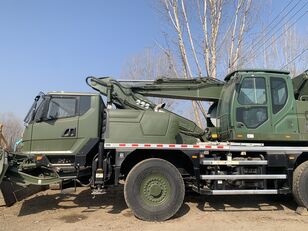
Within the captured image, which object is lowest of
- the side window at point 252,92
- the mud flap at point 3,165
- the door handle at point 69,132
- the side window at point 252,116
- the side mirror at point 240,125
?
the mud flap at point 3,165

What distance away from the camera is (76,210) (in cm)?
912

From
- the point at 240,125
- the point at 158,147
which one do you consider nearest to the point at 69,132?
the point at 158,147

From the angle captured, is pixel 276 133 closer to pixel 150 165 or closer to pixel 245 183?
pixel 245 183

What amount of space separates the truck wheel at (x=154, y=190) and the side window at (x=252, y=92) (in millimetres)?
2616

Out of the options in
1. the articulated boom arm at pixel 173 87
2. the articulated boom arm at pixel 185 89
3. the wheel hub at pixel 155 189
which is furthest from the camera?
the articulated boom arm at pixel 185 89

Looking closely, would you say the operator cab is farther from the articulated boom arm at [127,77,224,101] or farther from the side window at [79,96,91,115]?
the side window at [79,96,91,115]

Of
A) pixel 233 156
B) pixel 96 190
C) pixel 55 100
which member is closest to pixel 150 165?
pixel 96 190

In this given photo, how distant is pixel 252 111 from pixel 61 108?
15.8 ft

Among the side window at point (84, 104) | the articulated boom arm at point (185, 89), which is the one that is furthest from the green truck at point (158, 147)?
the articulated boom arm at point (185, 89)

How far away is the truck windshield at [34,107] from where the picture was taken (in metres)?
9.02

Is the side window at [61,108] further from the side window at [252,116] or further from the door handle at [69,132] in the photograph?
the side window at [252,116]

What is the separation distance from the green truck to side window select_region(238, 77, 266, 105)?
0.08 feet

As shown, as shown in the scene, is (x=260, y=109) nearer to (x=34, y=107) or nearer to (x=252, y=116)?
(x=252, y=116)

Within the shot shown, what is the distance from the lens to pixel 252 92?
9438 mm
